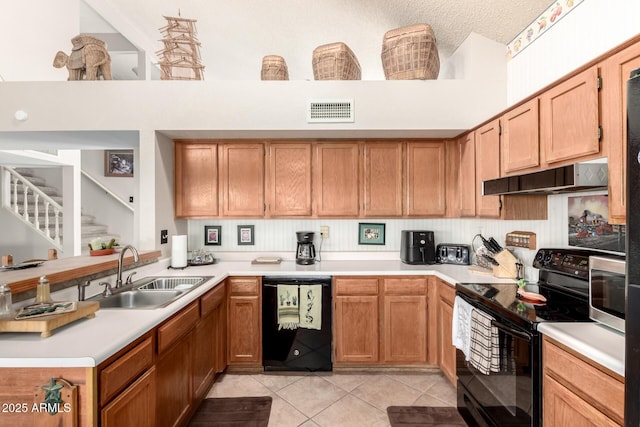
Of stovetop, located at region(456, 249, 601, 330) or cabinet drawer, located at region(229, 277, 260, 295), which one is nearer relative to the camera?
stovetop, located at region(456, 249, 601, 330)

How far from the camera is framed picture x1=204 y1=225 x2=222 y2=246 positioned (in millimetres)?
3053

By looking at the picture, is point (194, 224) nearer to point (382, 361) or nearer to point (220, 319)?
point (220, 319)

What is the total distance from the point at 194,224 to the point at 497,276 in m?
2.90

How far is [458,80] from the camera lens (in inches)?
98.6

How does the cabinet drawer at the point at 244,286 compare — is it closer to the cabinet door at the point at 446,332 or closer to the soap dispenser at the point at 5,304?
the soap dispenser at the point at 5,304

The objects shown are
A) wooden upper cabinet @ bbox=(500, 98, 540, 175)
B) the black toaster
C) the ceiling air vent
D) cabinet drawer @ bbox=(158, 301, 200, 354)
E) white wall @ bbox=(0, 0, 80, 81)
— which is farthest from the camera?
white wall @ bbox=(0, 0, 80, 81)

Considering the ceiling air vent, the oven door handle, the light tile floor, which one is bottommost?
the light tile floor

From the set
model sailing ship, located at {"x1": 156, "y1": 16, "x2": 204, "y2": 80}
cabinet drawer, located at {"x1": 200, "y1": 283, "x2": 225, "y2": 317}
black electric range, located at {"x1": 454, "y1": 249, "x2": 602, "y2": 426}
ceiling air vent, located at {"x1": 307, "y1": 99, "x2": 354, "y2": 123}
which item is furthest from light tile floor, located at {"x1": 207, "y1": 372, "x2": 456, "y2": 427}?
model sailing ship, located at {"x1": 156, "y1": 16, "x2": 204, "y2": 80}

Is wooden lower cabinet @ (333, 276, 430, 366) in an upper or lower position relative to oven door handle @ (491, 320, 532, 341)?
lower

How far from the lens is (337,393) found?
2.21 meters

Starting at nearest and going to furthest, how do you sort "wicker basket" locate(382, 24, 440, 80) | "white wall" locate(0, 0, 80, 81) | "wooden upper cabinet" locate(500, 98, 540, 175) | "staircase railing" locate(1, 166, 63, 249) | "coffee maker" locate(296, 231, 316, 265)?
"wooden upper cabinet" locate(500, 98, 540, 175), "wicker basket" locate(382, 24, 440, 80), "coffee maker" locate(296, 231, 316, 265), "white wall" locate(0, 0, 80, 81), "staircase railing" locate(1, 166, 63, 249)

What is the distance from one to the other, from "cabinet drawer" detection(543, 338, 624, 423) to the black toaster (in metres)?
1.48

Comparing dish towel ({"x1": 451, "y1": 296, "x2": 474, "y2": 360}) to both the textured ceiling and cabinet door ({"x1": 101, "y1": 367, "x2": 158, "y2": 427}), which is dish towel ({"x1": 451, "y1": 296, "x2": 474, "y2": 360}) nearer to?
cabinet door ({"x1": 101, "y1": 367, "x2": 158, "y2": 427})

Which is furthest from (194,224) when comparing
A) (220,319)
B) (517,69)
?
(517,69)
